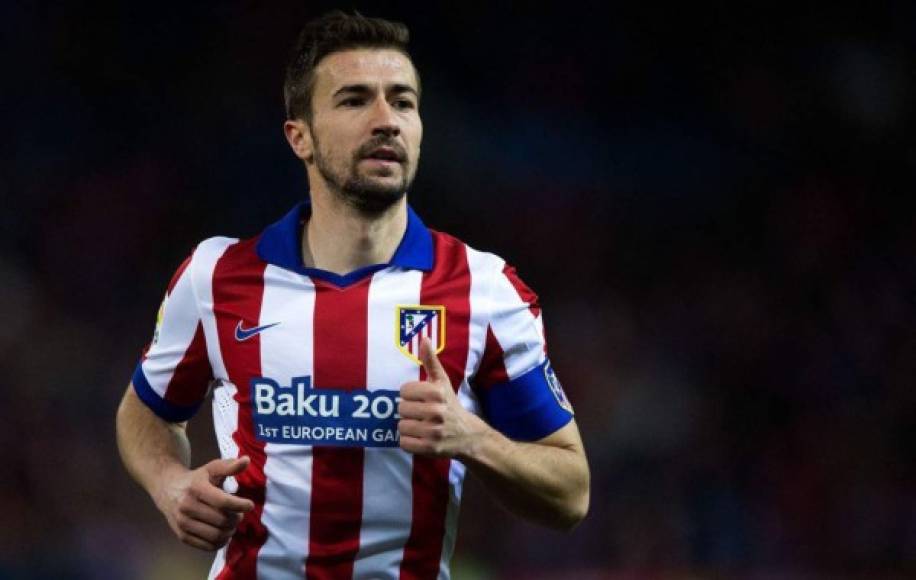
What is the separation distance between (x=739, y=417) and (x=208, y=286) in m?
3.23

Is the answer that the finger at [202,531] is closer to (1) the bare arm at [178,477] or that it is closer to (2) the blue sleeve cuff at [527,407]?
(1) the bare arm at [178,477]

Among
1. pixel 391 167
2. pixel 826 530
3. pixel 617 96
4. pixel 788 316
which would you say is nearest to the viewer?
pixel 391 167

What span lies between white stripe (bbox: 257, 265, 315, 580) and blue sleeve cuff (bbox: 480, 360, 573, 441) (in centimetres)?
37

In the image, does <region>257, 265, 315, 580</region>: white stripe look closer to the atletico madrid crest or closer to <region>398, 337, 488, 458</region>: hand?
the atletico madrid crest

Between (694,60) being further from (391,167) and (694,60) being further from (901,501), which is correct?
(391,167)

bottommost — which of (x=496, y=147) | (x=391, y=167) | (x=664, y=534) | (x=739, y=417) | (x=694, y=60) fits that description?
(x=664, y=534)

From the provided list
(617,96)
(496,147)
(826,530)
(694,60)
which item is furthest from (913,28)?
(826,530)

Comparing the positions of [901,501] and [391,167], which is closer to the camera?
[391,167]

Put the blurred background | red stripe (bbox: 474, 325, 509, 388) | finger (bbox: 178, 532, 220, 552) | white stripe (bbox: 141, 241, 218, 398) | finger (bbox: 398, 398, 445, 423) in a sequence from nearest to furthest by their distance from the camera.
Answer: finger (bbox: 398, 398, 445, 423), finger (bbox: 178, 532, 220, 552), red stripe (bbox: 474, 325, 509, 388), white stripe (bbox: 141, 241, 218, 398), the blurred background

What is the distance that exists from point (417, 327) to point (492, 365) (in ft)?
0.53

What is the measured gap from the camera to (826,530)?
196 inches

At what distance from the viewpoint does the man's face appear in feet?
7.87

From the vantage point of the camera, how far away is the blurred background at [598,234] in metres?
5.00

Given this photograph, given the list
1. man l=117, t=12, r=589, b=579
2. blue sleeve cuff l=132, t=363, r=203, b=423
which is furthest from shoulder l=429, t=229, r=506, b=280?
blue sleeve cuff l=132, t=363, r=203, b=423
